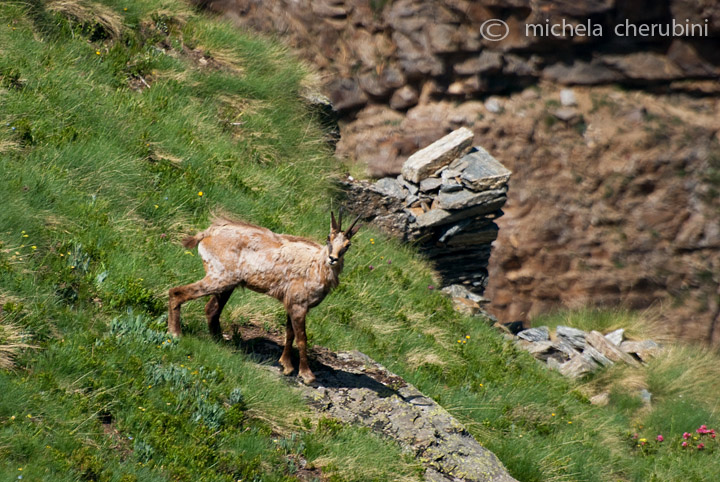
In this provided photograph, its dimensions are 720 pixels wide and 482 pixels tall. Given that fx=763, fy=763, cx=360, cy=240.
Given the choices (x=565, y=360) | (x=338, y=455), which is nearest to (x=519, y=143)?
(x=565, y=360)

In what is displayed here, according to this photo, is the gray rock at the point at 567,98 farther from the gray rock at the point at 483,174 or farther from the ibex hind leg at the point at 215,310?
the ibex hind leg at the point at 215,310

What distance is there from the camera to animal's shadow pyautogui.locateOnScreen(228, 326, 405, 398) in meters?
8.32

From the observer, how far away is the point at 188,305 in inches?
355

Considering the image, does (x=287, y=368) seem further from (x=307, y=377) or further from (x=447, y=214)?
(x=447, y=214)

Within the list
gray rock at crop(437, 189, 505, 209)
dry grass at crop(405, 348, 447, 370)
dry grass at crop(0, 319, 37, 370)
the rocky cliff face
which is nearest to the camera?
dry grass at crop(0, 319, 37, 370)

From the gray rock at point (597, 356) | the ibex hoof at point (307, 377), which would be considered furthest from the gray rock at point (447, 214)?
the ibex hoof at point (307, 377)

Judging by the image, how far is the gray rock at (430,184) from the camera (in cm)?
1677

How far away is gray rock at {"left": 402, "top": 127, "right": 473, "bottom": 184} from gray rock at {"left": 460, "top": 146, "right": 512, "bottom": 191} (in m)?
0.32

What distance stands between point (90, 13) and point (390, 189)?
7.10 m

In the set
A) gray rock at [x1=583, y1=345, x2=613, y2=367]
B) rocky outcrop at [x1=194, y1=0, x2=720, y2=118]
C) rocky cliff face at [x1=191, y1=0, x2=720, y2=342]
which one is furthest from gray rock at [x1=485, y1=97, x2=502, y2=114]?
gray rock at [x1=583, y1=345, x2=613, y2=367]

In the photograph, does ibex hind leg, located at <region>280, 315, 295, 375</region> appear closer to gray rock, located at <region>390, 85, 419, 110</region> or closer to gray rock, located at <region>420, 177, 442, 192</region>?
gray rock, located at <region>420, 177, 442, 192</region>

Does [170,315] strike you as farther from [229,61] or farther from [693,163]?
[693,163]

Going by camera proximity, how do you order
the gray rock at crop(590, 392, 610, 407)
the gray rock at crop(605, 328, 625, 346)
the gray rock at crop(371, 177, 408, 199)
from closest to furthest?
the gray rock at crop(590, 392, 610, 407) → the gray rock at crop(371, 177, 408, 199) → the gray rock at crop(605, 328, 625, 346)

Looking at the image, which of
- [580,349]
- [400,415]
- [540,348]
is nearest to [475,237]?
[540,348]
